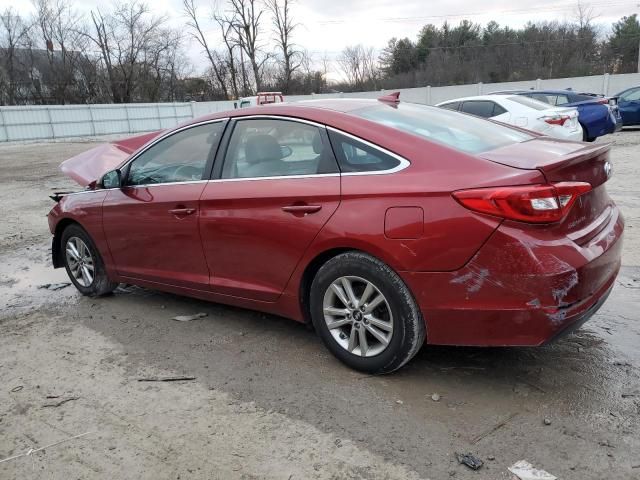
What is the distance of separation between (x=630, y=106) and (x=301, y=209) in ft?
Answer: 54.7

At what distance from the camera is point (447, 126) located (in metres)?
3.52

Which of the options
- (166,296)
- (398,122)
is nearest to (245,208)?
(398,122)

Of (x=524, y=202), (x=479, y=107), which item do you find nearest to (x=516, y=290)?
(x=524, y=202)

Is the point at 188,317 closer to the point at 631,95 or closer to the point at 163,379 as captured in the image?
the point at 163,379

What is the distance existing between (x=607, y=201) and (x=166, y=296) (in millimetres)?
3679

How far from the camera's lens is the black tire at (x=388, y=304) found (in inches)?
117

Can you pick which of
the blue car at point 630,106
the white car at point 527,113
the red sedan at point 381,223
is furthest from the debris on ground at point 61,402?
the blue car at point 630,106

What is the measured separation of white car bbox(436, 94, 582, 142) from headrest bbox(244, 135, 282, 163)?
7069 mm

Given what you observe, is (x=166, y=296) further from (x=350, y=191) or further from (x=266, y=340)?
(x=350, y=191)

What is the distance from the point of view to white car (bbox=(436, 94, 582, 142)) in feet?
33.9

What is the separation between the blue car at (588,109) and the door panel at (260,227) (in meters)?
11.9

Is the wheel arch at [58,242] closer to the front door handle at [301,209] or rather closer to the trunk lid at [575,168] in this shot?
the front door handle at [301,209]

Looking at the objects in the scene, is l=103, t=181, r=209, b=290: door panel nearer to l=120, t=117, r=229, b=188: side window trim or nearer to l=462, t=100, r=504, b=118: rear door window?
l=120, t=117, r=229, b=188: side window trim

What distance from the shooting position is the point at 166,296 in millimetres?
5074
